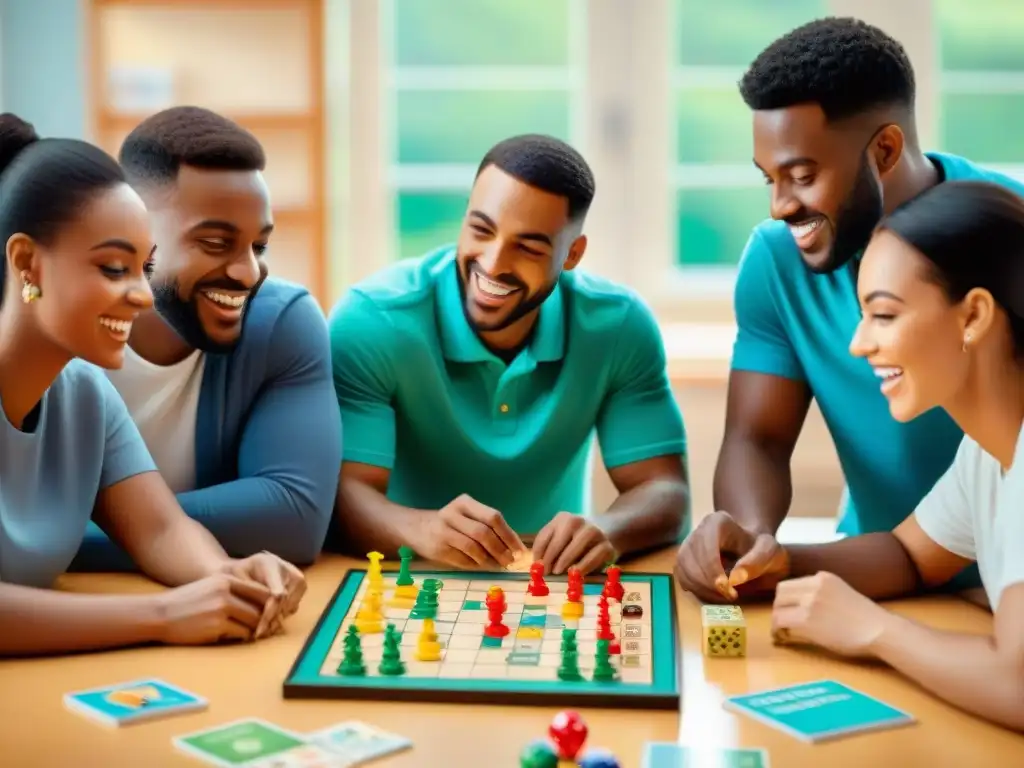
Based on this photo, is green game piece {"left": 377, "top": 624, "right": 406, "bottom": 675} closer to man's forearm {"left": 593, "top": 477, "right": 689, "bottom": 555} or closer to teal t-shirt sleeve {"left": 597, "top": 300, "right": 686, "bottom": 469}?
man's forearm {"left": 593, "top": 477, "right": 689, "bottom": 555}

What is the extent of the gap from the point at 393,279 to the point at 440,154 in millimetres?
2071

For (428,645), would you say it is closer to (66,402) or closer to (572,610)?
(572,610)

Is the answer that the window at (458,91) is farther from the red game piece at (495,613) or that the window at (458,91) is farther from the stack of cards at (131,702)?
the stack of cards at (131,702)

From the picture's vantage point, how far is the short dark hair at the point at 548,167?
2115 mm

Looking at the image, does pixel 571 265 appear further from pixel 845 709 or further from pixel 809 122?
pixel 845 709

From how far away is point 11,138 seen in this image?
1.61 meters

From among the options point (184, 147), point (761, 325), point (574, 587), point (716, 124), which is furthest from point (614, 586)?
point (716, 124)

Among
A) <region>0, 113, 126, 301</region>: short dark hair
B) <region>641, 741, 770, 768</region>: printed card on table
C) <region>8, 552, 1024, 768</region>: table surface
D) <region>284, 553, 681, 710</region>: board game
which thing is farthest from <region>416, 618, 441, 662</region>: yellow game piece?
<region>0, 113, 126, 301</region>: short dark hair

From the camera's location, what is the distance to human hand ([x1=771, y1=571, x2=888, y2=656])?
5.08 feet

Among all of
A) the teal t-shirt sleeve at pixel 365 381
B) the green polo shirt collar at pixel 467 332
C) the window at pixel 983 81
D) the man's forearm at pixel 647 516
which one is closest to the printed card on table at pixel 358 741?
the man's forearm at pixel 647 516

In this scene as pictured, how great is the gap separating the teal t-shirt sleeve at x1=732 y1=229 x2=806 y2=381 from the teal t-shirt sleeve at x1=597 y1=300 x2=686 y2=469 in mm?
154

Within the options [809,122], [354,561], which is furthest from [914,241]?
[354,561]

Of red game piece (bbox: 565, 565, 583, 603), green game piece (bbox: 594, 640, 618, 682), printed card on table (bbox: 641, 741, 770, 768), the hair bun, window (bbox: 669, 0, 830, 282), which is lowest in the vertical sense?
printed card on table (bbox: 641, 741, 770, 768)

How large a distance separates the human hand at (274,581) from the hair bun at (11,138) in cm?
58
